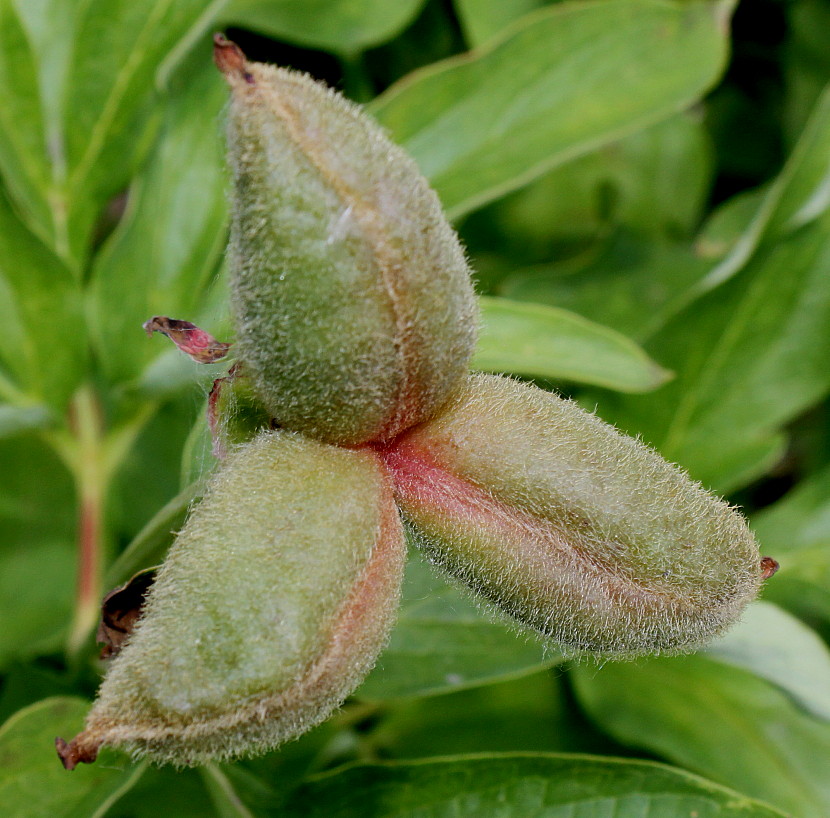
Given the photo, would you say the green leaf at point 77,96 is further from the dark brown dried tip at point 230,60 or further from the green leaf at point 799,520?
the green leaf at point 799,520

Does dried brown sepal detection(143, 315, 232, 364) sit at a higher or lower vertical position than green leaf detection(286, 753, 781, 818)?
higher

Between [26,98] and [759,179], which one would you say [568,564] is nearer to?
[26,98]

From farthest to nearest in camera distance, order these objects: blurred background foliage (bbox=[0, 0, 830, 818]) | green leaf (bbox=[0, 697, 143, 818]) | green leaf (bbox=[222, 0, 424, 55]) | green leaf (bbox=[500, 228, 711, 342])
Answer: green leaf (bbox=[500, 228, 711, 342])
green leaf (bbox=[222, 0, 424, 55])
blurred background foliage (bbox=[0, 0, 830, 818])
green leaf (bbox=[0, 697, 143, 818])

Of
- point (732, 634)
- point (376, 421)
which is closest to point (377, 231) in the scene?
point (376, 421)

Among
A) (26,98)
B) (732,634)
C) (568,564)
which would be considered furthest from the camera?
(732,634)

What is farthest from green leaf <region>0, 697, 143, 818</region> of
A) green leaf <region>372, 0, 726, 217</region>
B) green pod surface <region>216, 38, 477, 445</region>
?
green leaf <region>372, 0, 726, 217</region>

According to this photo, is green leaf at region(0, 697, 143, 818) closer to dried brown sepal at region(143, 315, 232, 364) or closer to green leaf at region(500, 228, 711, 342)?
dried brown sepal at region(143, 315, 232, 364)

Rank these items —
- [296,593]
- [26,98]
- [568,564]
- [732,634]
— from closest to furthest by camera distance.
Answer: [296,593] < [568,564] < [26,98] < [732,634]
